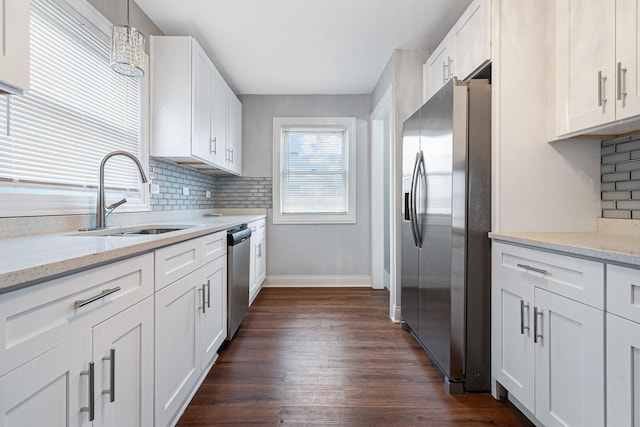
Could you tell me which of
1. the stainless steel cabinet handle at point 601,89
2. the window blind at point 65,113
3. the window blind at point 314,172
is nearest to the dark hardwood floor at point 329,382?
the window blind at point 65,113

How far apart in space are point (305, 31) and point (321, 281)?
Result: 2.89 meters

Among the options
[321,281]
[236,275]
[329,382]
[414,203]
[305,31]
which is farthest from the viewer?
[321,281]

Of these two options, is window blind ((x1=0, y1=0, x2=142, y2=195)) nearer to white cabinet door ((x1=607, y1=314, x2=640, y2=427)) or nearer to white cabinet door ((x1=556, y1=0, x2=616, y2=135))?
white cabinet door ((x1=607, y1=314, x2=640, y2=427))

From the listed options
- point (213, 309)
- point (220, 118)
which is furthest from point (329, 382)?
point (220, 118)

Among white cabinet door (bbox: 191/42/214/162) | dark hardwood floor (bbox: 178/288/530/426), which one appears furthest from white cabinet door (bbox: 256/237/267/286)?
white cabinet door (bbox: 191/42/214/162)

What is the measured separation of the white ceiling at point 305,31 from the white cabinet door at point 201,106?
0.83 ft

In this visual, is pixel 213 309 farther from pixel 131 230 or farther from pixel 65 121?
pixel 65 121

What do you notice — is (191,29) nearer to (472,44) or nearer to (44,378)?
(472,44)

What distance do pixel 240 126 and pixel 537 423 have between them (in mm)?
3903

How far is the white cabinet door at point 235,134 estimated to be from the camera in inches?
144

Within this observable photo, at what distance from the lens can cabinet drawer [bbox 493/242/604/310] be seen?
117 cm

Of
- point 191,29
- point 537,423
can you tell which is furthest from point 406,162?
point 191,29

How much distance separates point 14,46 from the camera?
3.34 feet

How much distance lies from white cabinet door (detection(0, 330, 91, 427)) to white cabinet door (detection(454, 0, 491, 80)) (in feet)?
7.48
